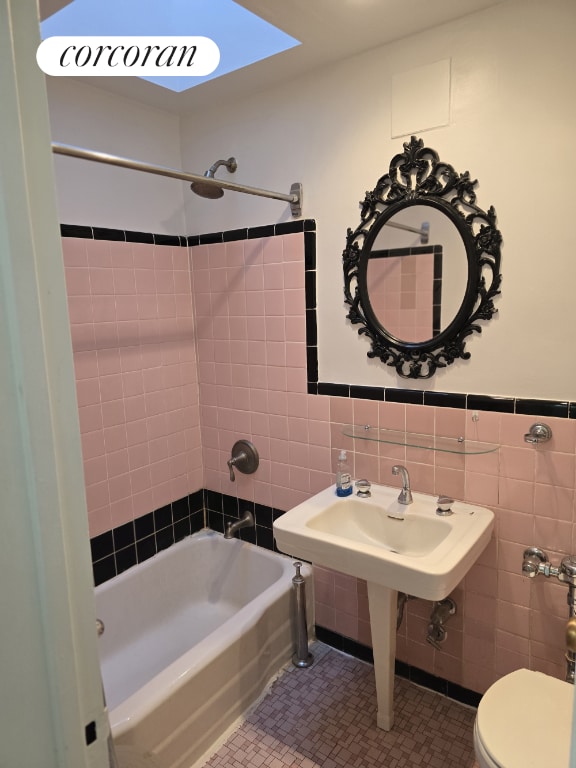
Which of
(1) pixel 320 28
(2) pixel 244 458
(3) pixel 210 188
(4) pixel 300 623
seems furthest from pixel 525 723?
(1) pixel 320 28

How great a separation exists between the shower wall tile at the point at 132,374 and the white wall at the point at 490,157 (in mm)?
780

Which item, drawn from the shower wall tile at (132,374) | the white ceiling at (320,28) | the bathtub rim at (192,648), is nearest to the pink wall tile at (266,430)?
the shower wall tile at (132,374)

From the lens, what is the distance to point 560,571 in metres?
1.61

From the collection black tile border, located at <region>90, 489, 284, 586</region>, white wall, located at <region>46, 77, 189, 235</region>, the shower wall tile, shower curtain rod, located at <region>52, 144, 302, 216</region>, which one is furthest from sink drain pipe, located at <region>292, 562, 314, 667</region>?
white wall, located at <region>46, 77, 189, 235</region>

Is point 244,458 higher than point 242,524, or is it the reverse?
point 244,458

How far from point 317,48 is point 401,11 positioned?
33 centimetres

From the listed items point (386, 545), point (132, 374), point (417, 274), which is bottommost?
point (386, 545)

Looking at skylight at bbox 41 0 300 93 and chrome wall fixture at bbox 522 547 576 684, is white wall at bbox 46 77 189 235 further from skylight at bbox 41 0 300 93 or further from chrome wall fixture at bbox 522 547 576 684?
chrome wall fixture at bbox 522 547 576 684

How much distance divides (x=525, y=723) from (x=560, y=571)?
0.46 metres

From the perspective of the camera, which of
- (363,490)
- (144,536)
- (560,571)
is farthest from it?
(144,536)

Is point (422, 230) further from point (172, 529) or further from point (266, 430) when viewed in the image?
point (172, 529)

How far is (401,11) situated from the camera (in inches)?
62.9

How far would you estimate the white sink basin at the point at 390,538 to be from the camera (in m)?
1.51

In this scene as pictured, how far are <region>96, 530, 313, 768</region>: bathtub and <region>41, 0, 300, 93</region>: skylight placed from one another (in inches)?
82.3
